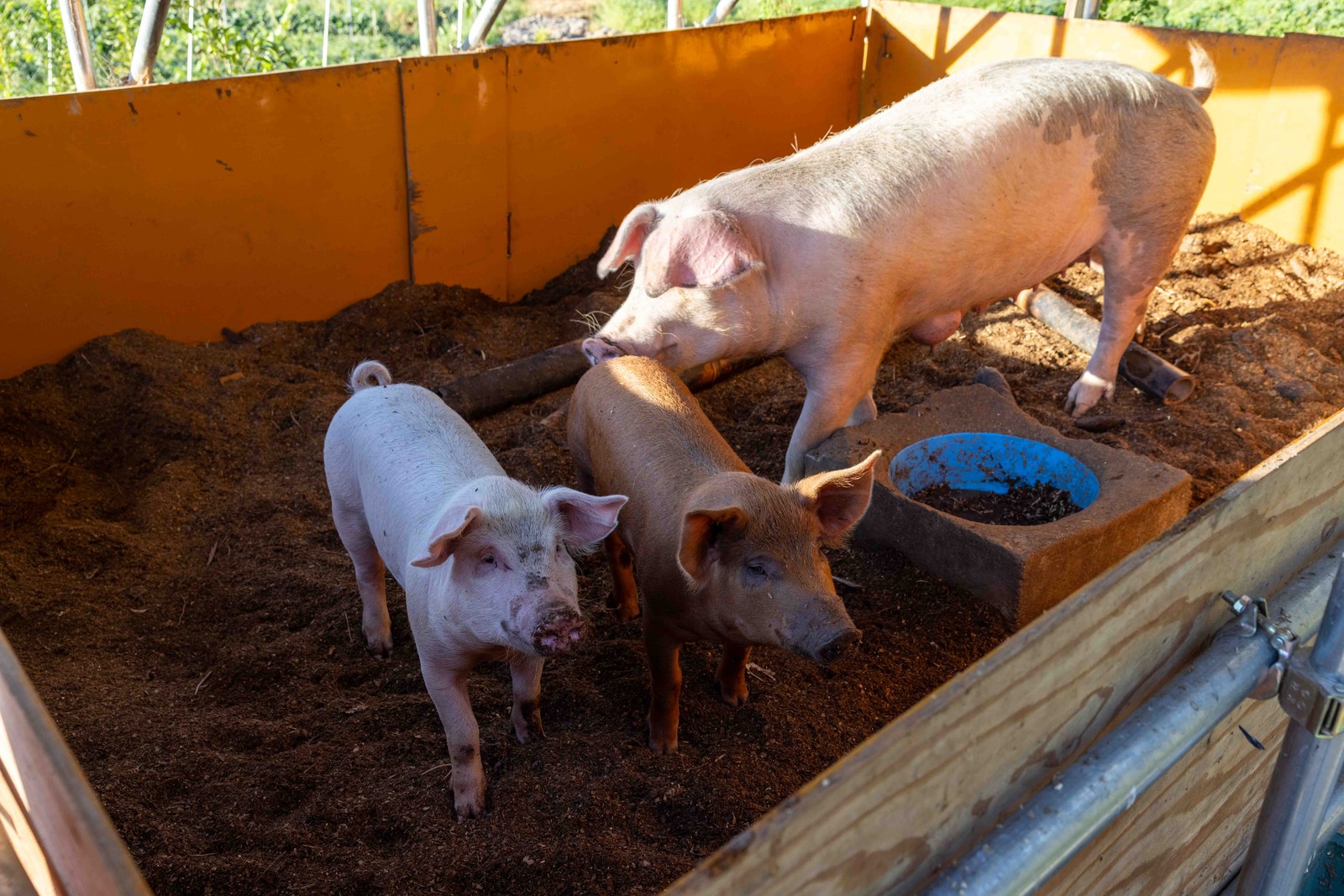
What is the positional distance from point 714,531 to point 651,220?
1867 mm

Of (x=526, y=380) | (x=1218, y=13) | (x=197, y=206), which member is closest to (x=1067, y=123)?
(x=526, y=380)

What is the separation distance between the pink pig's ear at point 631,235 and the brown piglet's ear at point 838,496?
5.50ft

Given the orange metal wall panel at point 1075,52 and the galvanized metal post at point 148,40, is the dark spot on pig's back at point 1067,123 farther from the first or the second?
the galvanized metal post at point 148,40

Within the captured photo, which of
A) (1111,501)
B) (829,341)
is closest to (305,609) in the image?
(829,341)

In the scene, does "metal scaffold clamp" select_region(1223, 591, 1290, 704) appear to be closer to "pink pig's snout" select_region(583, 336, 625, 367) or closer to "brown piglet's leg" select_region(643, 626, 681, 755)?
"brown piglet's leg" select_region(643, 626, 681, 755)

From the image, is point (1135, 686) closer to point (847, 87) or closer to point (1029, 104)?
point (1029, 104)

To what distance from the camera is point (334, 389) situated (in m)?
5.05

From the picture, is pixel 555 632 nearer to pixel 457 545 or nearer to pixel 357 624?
pixel 457 545

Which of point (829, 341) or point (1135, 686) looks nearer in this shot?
point (1135, 686)

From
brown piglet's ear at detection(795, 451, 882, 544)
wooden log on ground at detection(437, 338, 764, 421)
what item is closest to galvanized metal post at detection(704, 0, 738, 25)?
wooden log on ground at detection(437, 338, 764, 421)

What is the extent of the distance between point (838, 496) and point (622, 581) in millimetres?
1144

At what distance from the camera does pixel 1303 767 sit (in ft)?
5.41

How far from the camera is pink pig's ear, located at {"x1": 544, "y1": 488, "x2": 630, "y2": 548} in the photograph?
267cm

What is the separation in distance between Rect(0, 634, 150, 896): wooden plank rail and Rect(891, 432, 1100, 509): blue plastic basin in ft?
10.2
